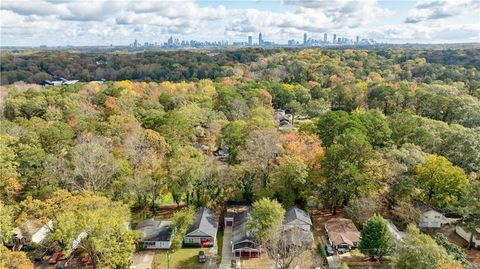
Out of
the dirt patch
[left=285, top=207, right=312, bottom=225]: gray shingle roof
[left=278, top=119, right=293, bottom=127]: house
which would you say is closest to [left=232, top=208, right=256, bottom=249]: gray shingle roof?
[left=285, top=207, right=312, bottom=225]: gray shingle roof

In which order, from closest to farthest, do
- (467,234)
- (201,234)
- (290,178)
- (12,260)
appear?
1. (12,260)
2. (467,234)
3. (201,234)
4. (290,178)

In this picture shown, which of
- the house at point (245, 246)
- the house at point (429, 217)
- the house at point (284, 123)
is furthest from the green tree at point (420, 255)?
the house at point (284, 123)

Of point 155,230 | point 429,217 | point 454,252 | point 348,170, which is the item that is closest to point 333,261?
point 348,170

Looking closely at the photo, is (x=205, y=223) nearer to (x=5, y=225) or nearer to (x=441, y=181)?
(x=5, y=225)

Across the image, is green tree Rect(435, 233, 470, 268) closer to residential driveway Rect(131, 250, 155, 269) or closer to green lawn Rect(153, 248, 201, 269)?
green lawn Rect(153, 248, 201, 269)

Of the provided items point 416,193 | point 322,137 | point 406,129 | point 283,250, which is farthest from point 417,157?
point 283,250
